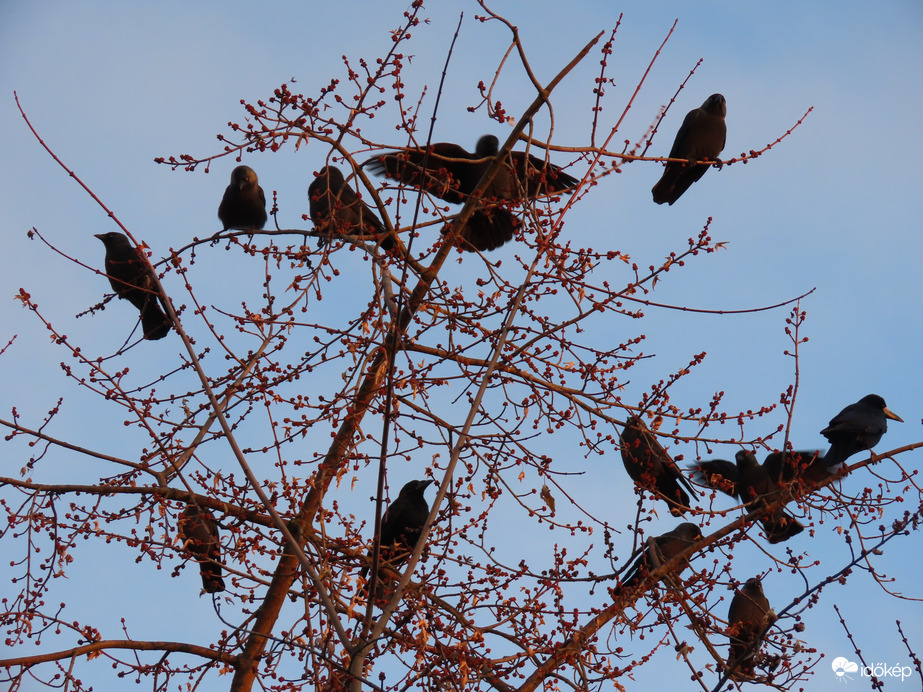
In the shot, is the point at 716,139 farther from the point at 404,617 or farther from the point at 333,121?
the point at 404,617

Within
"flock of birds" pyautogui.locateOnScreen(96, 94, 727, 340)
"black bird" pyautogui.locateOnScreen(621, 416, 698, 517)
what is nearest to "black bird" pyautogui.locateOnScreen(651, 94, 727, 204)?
"flock of birds" pyautogui.locateOnScreen(96, 94, 727, 340)

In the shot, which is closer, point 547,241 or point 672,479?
point 547,241

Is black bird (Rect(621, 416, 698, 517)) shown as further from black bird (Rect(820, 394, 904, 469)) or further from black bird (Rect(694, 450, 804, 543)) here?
black bird (Rect(820, 394, 904, 469))

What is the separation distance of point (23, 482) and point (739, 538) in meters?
2.93

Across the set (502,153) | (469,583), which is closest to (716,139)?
(502,153)

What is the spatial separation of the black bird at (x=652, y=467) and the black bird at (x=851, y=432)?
0.97m

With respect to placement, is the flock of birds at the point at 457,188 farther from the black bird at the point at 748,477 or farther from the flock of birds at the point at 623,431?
the black bird at the point at 748,477

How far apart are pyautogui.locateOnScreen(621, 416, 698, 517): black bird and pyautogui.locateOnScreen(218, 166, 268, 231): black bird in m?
2.93

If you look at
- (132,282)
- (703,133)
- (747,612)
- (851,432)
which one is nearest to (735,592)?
(747,612)

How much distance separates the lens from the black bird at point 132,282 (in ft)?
Result: 14.9

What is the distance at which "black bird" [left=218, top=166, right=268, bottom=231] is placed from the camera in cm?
586

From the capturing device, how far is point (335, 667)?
7.97 feet

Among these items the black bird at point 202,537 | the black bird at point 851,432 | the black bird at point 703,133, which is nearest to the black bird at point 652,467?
the black bird at point 851,432

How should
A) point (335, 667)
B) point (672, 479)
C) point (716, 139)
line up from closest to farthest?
1. point (335, 667)
2. point (672, 479)
3. point (716, 139)
